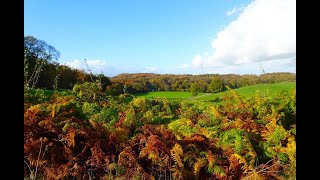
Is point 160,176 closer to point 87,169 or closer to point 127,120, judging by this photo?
point 87,169

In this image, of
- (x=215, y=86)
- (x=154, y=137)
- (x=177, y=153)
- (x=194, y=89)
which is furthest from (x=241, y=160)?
(x=215, y=86)

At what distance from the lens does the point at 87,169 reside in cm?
349

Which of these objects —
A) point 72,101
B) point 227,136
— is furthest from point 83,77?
point 227,136

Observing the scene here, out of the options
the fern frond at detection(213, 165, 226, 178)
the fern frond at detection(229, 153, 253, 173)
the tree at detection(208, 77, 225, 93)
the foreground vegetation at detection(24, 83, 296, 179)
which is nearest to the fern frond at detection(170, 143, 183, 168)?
the foreground vegetation at detection(24, 83, 296, 179)

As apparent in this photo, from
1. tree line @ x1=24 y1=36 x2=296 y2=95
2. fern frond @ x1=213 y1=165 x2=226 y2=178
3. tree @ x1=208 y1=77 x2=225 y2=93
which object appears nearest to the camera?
fern frond @ x1=213 y1=165 x2=226 y2=178

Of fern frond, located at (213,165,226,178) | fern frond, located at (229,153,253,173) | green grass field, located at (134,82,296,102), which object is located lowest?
fern frond, located at (213,165,226,178)

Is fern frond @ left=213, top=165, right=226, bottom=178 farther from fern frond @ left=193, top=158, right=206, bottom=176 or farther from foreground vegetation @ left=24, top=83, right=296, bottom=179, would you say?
fern frond @ left=193, top=158, right=206, bottom=176

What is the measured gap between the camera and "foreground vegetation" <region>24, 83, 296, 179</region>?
345 centimetres

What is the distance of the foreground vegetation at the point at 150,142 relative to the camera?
3.45 metres

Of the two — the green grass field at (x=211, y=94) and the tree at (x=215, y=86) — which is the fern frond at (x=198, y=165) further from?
the tree at (x=215, y=86)

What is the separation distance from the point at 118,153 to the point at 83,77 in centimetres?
273

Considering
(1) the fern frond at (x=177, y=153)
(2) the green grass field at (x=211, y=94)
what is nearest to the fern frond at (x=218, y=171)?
(1) the fern frond at (x=177, y=153)

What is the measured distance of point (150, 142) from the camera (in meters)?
3.60
